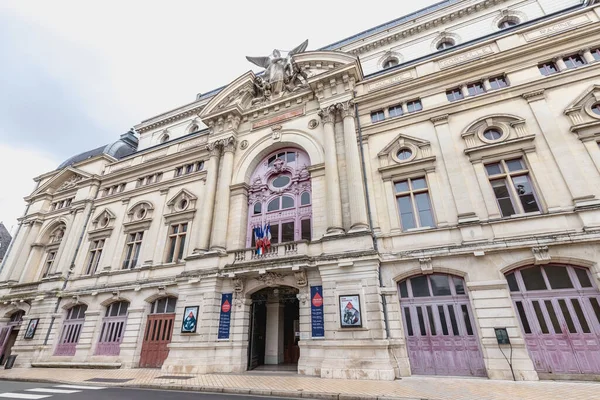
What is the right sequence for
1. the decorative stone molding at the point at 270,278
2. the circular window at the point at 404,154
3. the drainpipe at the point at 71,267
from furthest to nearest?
the drainpipe at the point at 71,267 → the circular window at the point at 404,154 → the decorative stone molding at the point at 270,278

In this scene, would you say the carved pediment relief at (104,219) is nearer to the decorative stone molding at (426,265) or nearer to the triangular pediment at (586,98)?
the decorative stone molding at (426,265)

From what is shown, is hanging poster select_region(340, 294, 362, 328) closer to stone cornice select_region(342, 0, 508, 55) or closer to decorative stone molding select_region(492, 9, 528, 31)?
stone cornice select_region(342, 0, 508, 55)

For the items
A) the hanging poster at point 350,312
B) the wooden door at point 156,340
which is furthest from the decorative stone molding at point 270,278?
the wooden door at point 156,340

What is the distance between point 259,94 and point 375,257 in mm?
15098

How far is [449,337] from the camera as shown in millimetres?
11516

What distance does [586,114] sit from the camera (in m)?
12.5

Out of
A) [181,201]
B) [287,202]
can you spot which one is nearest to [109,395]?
[287,202]

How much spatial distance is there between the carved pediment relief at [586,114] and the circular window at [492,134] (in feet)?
8.51

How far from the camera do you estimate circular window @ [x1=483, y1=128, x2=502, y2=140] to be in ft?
45.8

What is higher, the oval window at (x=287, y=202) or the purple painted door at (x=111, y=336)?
the oval window at (x=287, y=202)

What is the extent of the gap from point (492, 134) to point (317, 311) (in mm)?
11981

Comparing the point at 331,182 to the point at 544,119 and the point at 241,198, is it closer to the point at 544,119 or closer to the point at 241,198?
the point at 241,198

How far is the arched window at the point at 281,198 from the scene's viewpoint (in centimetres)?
1659

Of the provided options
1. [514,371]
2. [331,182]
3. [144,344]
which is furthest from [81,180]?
[514,371]
